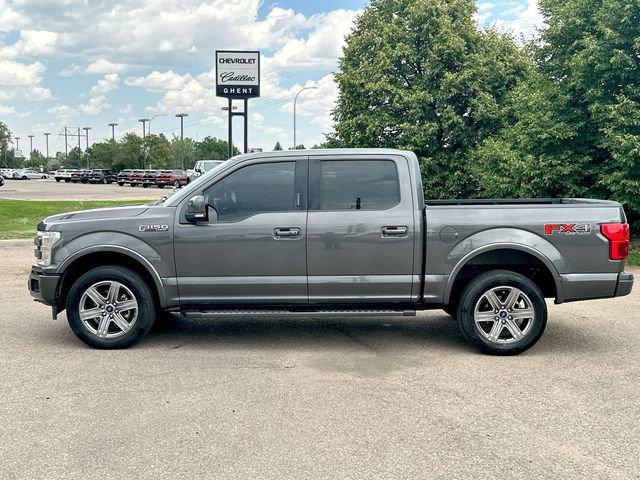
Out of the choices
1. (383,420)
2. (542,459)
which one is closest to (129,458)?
(383,420)

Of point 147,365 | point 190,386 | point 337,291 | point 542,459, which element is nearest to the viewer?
point 542,459

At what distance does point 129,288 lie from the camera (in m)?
5.76

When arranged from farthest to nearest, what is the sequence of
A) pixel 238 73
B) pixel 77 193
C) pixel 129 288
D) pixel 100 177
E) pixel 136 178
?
pixel 100 177 → pixel 136 178 → pixel 77 193 → pixel 238 73 → pixel 129 288

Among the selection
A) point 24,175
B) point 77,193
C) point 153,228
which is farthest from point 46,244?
point 24,175

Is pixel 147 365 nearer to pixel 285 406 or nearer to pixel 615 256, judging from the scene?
pixel 285 406

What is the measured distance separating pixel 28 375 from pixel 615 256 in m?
5.22

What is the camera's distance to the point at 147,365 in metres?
5.37

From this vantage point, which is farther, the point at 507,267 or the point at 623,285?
the point at 507,267

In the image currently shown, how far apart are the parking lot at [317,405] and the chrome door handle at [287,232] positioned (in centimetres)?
111

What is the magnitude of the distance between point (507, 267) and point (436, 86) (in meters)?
14.9

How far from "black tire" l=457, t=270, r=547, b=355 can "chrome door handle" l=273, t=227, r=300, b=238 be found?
166cm

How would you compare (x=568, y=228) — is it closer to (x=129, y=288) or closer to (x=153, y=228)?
(x=153, y=228)

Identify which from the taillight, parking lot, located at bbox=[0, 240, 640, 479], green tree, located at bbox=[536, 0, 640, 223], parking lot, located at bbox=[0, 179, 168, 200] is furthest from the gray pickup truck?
parking lot, located at bbox=[0, 179, 168, 200]

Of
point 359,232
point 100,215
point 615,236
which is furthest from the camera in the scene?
point 100,215
